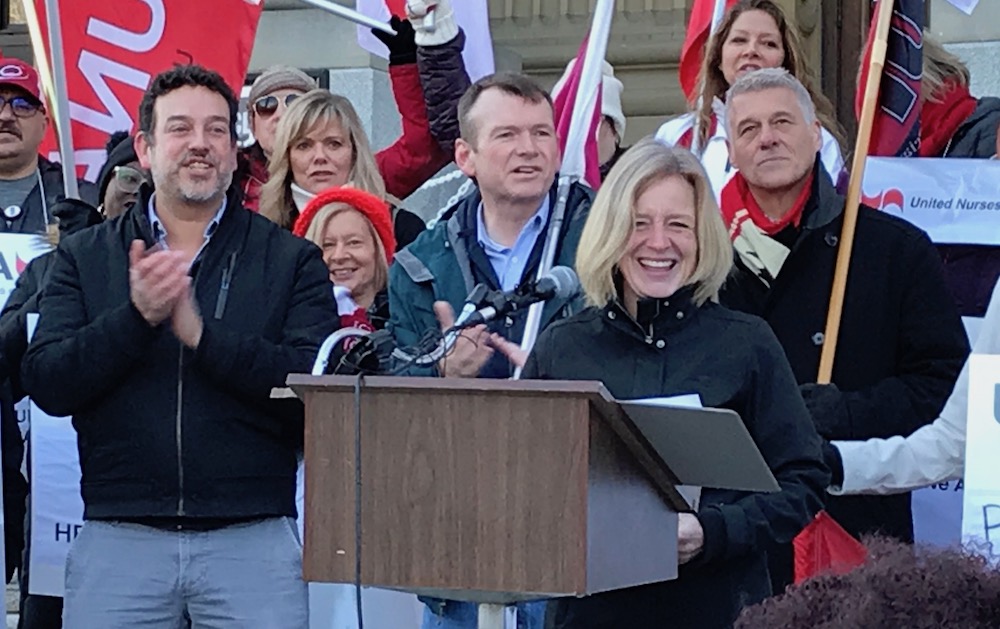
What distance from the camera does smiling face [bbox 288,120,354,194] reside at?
594 cm

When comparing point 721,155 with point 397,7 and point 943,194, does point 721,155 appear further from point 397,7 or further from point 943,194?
point 397,7

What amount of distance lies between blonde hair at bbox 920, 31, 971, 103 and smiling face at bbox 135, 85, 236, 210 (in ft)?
7.94

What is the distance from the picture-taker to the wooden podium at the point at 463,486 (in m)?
3.20

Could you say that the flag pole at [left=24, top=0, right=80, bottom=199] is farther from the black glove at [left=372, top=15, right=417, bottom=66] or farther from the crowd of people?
the black glove at [left=372, top=15, right=417, bottom=66]

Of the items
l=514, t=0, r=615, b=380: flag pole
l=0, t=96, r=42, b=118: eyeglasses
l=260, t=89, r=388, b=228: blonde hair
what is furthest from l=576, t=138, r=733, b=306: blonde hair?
l=0, t=96, r=42, b=118: eyeglasses

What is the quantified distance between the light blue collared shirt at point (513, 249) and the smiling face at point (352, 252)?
0.80 metres

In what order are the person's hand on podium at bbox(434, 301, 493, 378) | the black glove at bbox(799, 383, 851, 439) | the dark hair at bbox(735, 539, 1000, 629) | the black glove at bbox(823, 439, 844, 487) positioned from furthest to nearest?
the black glove at bbox(799, 383, 851, 439)
the black glove at bbox(823, 439, 844, 487)
the person's hand on podium at bbox(434, 301, 493, 378)
the dark hair at bbox(735, 539, 1000, 629)

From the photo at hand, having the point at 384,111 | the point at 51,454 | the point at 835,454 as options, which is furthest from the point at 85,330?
the point at 384,111

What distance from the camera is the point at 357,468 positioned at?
3.28 metres

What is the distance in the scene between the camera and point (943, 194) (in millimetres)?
5703

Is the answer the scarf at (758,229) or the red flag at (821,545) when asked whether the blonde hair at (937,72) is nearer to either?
the scarf at (758,229)

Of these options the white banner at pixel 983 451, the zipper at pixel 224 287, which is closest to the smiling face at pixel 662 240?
the white banner at pixel 983 451

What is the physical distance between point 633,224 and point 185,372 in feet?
3.80

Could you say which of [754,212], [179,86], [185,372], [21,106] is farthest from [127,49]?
[754,212]
